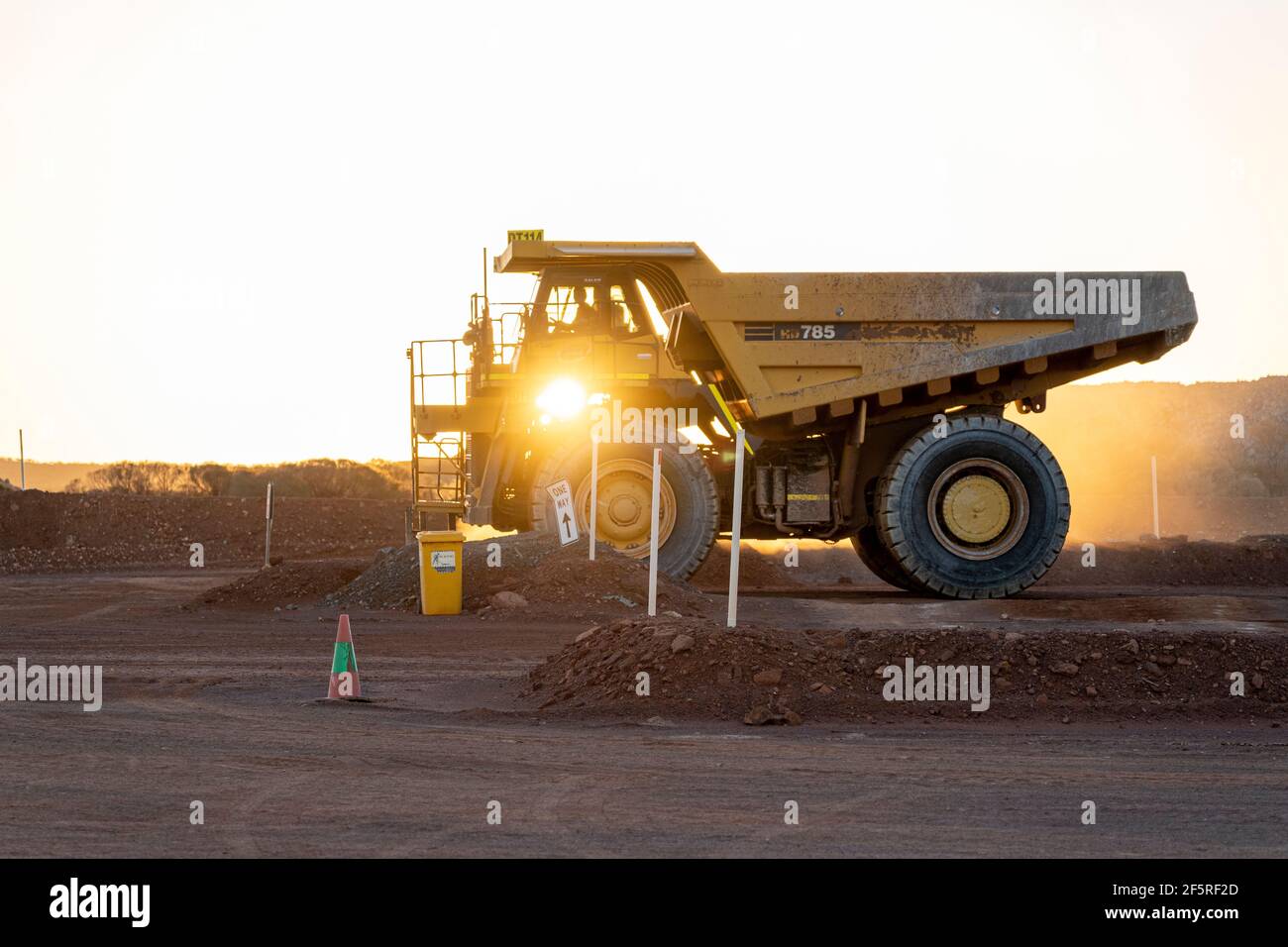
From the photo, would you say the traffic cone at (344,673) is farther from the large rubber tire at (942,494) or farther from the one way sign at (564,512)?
Result: the large rubber tire at (942,494)

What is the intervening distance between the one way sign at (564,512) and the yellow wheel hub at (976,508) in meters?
4.83

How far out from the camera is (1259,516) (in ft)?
152

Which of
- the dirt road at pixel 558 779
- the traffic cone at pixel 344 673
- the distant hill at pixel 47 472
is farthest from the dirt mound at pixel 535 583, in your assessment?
the distant hill at pixel 47 472

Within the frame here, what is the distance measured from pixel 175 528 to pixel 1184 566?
22.4m

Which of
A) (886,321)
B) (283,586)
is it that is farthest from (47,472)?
(886,321)

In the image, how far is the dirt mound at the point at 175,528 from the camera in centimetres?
3438

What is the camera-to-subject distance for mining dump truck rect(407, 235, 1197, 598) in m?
19.8

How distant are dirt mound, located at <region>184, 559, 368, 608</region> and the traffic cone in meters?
9.81

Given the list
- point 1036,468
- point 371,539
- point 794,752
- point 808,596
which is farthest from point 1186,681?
point 371,539

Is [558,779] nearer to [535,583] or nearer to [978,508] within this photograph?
[535,583]

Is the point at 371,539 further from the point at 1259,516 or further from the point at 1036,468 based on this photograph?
the point at 1259,516

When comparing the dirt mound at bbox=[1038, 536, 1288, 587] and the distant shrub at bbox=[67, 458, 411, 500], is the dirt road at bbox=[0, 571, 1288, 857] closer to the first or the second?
the dirt mound at bbox=[1038, 536, 1288, 587]
